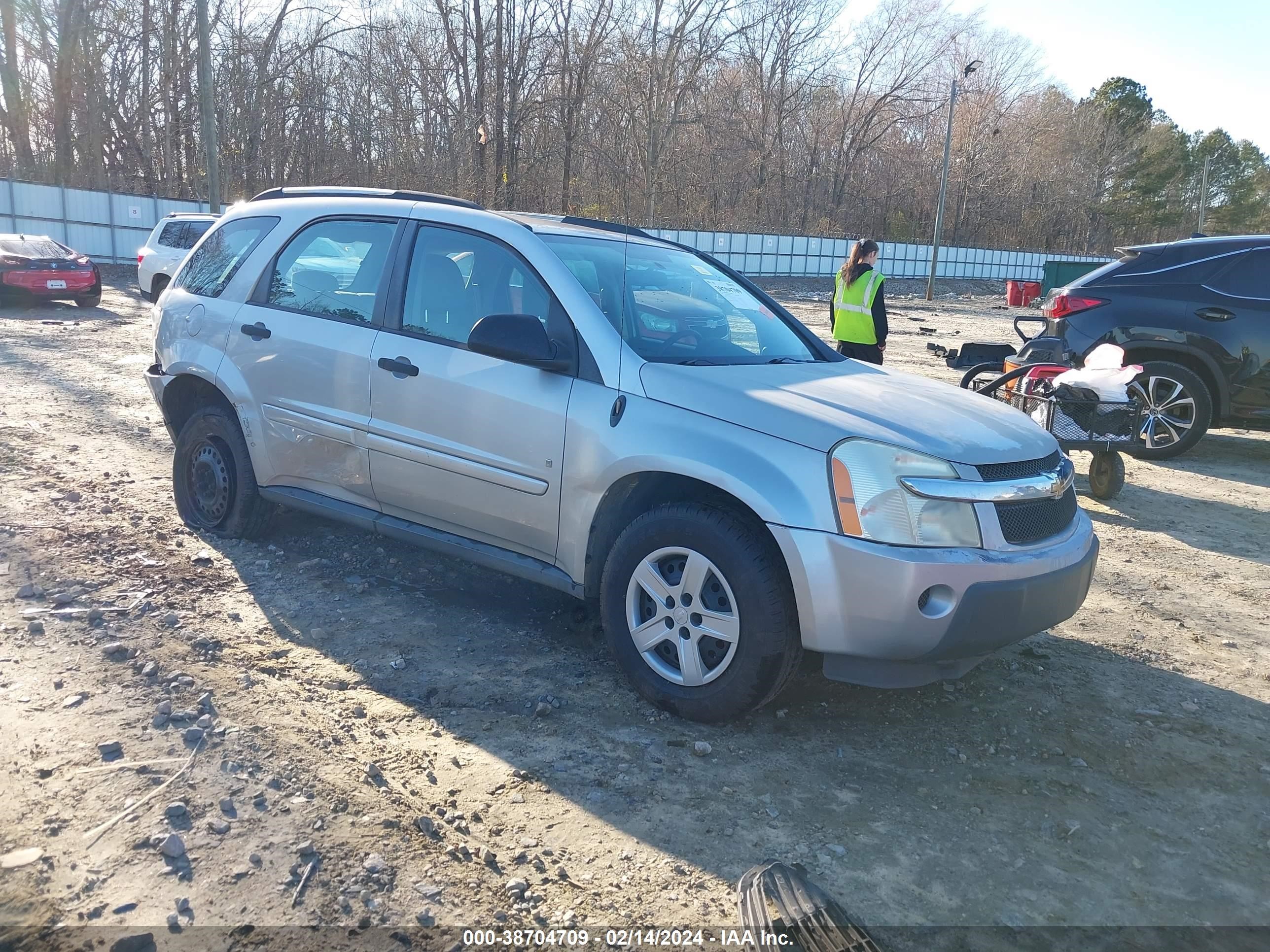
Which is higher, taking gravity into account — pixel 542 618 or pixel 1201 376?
pixel 1201 376

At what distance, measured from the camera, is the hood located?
3.45 meters

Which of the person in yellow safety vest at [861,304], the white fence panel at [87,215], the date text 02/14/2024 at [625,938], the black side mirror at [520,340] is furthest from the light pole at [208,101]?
the date text 02/14/2024 at [625,938]

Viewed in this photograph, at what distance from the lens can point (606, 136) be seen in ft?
142

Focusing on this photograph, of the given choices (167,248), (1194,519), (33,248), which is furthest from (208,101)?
(1194,519)

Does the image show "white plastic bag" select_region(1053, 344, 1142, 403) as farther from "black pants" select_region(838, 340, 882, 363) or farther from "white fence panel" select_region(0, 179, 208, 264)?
"white fence panel" select_region(0, 179, 208, 264)

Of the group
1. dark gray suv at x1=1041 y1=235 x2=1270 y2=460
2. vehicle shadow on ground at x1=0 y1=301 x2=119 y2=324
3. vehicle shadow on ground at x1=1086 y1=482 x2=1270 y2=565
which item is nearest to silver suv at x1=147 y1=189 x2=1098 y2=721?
vehicle shadow on ground at x1=1086 y1=482 x2=1270 y2=565

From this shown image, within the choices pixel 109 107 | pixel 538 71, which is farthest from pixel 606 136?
pixel 109 107

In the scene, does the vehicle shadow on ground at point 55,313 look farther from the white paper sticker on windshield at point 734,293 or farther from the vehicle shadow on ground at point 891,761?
the white paper sticker on windshield at point 734,293

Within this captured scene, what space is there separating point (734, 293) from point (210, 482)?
306cm

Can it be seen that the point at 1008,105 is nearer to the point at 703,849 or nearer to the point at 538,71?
the point at 538,71

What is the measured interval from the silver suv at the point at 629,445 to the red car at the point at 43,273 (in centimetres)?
1475

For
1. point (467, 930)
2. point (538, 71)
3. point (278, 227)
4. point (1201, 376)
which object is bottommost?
point (467, 930)

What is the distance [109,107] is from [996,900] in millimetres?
41652

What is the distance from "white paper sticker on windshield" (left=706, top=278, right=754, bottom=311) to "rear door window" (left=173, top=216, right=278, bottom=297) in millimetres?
2389
